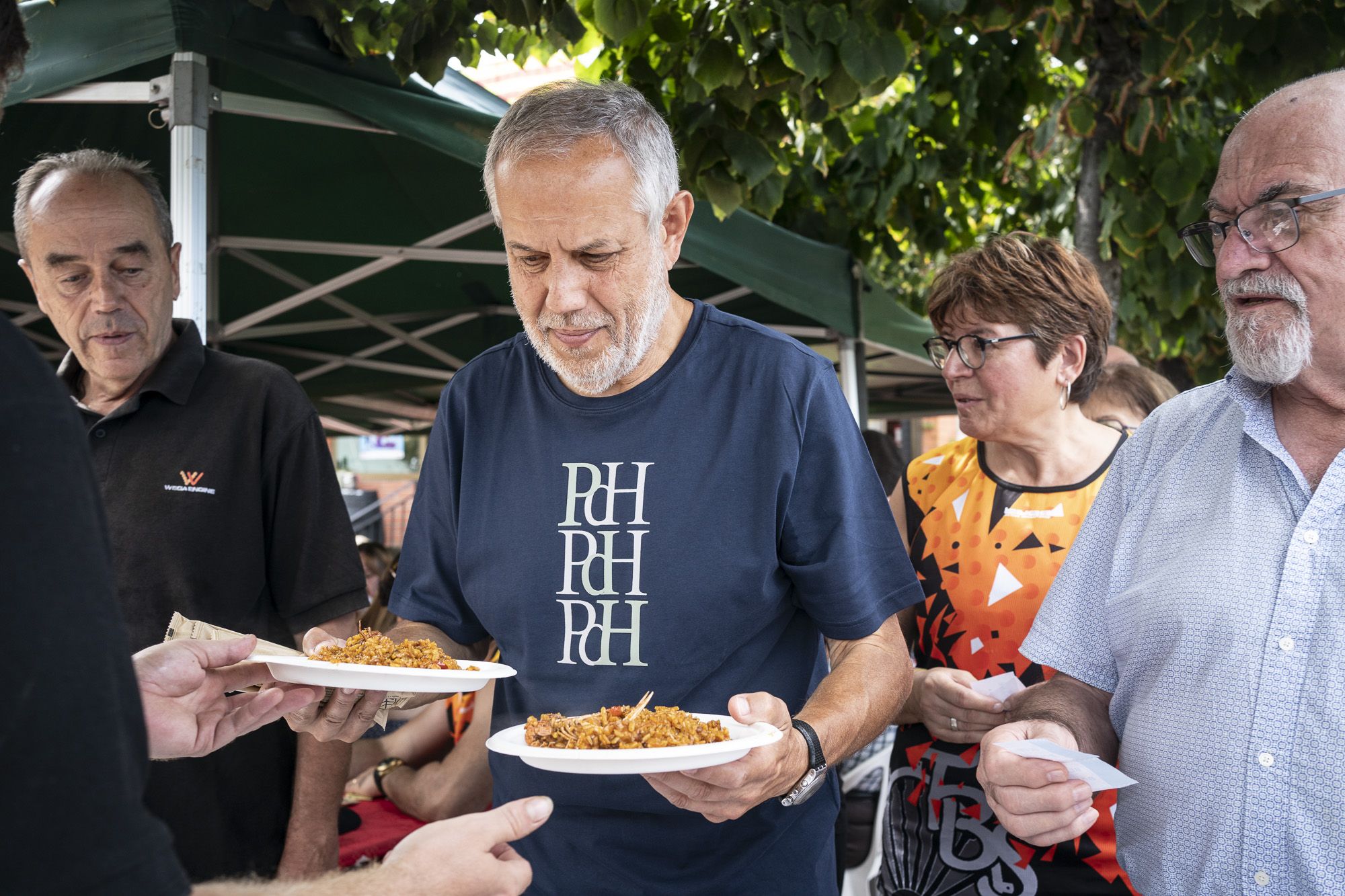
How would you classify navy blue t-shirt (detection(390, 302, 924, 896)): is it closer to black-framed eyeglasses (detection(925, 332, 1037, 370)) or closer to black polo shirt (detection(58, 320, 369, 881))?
black polo shirt (detection(58, 320, 369, 881))

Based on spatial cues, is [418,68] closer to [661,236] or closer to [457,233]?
[457,233]

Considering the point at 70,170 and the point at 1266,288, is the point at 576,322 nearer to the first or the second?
the point at 1266,288

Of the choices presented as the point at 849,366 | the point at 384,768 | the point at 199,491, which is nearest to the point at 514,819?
the point at 199,491

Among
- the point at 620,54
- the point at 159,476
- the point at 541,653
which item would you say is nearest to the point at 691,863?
the point at 541,653

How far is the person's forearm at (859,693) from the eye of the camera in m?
1.78

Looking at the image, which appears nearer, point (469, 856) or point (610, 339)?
point (469, 856)

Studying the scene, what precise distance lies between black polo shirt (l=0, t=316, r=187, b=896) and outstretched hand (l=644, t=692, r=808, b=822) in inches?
28.7

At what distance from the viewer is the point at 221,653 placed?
1.57m

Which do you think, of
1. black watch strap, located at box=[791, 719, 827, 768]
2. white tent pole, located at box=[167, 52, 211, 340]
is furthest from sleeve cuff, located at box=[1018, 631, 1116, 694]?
white tent pole, located at box=[167, 52, 211, 340]

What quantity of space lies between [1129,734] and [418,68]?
2668 mm

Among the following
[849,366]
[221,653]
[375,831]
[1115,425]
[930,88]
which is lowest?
[375,831]

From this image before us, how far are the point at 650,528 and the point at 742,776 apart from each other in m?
0.52

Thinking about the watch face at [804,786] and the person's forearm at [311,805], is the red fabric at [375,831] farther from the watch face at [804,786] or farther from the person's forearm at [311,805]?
the watch face at [804,786]

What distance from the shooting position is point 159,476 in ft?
7.77
